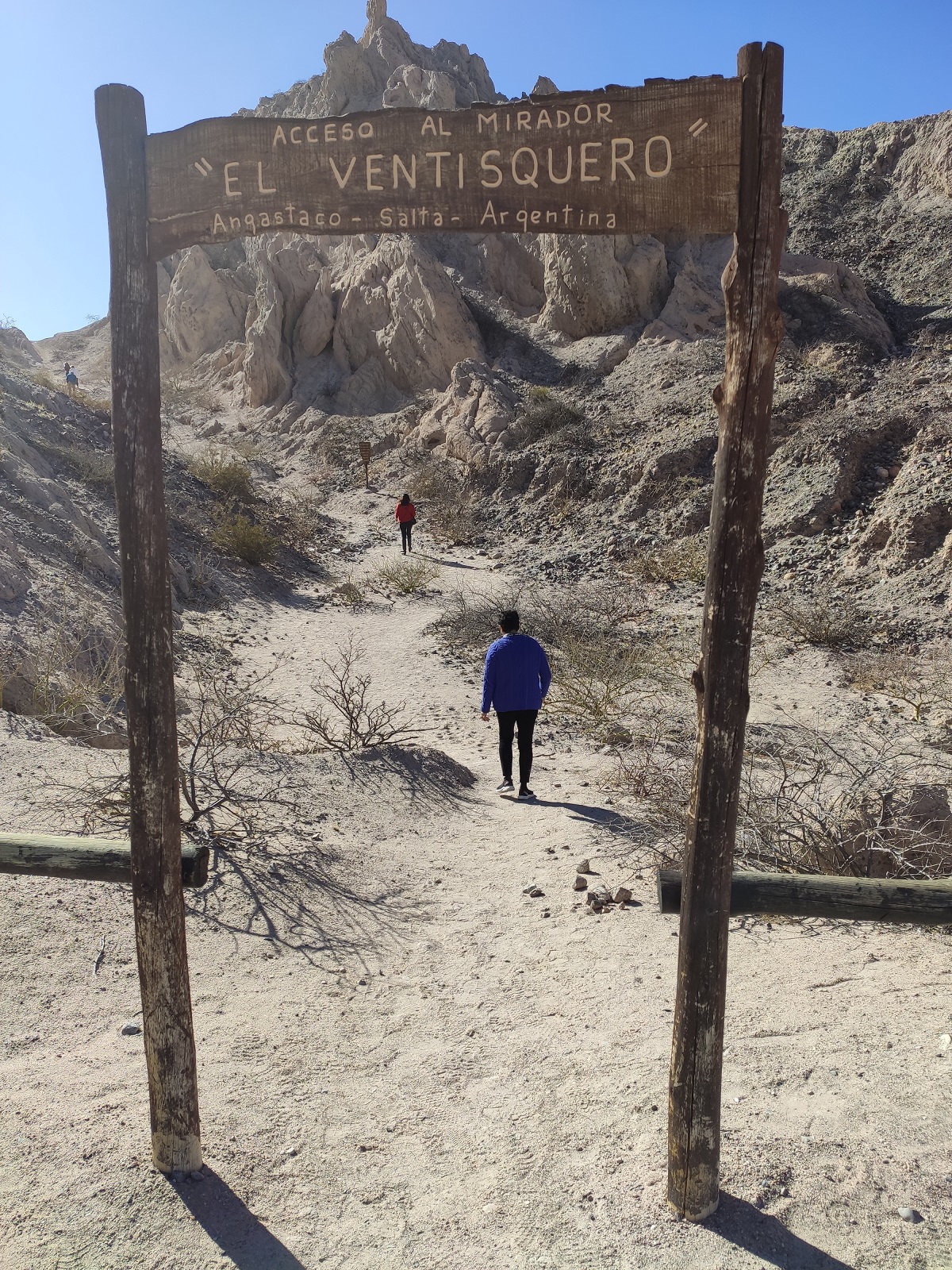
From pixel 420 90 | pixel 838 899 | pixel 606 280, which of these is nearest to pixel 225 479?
pixel 606 280

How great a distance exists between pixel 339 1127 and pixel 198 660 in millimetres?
7757

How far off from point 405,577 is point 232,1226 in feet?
40.8

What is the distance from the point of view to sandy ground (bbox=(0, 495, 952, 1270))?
8.11ft

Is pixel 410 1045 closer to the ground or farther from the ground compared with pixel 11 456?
closer to the ground

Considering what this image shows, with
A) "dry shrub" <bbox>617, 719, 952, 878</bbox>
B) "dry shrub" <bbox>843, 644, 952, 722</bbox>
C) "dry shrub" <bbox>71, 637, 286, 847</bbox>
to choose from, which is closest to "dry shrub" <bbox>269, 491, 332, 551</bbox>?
"dry shrub" <bbox>71, 637, 286, 847</bbox>

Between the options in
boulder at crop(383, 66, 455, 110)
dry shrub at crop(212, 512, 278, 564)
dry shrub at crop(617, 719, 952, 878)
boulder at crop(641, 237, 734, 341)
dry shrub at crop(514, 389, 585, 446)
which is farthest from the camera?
boulder at crop(383, 66, 455, 110)

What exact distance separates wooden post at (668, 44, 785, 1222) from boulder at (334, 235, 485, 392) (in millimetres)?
23419

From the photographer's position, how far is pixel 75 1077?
10.6 feet

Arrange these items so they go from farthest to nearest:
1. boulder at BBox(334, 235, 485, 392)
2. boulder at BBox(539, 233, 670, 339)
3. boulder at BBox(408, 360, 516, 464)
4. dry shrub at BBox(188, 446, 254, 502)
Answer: boulder at BBox(334, 235, 485, 392)
boulder at BBox(539, 233, 670, 339)
boulder at BBox(408, 360, 516, 464)
dry shrub at BBox(188, 446, 254, 502)

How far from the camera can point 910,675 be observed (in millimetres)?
8594

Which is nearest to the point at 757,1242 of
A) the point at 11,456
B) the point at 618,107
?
the point at 618,107

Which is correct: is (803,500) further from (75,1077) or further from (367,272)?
(367,272)

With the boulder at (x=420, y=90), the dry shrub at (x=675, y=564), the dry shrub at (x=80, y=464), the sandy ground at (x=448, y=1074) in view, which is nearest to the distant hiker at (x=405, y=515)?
the dry shrub at (x=675, y=564)

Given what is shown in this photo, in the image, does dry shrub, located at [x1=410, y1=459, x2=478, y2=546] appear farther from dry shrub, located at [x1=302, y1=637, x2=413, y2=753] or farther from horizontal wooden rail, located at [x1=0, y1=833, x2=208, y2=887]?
horizontal wooden rail, located at [x1=0, y1=833, x2=208, y2=887]
